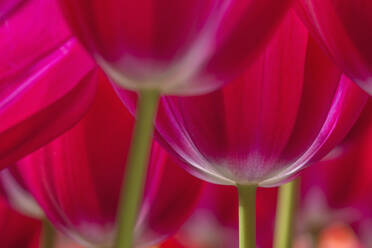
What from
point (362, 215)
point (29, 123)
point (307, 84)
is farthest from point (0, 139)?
point (362, 215)

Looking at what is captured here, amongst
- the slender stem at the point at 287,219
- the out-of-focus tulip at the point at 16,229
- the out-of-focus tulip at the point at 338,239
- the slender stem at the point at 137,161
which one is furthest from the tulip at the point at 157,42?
the out-of-focus tulip at the point at 338,239

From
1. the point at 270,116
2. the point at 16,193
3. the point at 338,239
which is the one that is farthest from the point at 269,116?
the point at 338,239

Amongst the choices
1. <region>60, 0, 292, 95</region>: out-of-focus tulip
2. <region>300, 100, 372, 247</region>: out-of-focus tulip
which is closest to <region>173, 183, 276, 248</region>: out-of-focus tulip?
<region>300, 100, 372, 247</region>: out-of-focus tulip

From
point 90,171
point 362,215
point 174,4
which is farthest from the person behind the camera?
point 362,215

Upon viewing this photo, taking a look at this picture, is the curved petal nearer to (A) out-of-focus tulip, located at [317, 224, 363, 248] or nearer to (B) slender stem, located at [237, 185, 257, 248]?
(B) slender stem, located at [237, 185, 257, 248]

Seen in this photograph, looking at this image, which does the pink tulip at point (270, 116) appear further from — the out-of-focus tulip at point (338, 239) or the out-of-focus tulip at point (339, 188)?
the out-of-focus tulip at point (338, 239)

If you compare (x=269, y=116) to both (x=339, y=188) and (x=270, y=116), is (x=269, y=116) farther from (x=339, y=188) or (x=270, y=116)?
(x=339, y=188)

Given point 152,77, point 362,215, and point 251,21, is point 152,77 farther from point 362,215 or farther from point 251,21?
point 362,215
